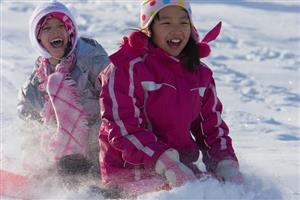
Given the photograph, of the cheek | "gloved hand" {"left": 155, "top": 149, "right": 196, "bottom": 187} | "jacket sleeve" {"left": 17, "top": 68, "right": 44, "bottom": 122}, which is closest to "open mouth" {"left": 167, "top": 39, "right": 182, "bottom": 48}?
"gloved hand" {"left": 155, "top": 149, "right": 196, "bottom": 187}

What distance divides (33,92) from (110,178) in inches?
34.0

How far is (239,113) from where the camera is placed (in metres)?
7.04

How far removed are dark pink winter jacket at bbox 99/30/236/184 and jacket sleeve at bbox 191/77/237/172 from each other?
46 mm

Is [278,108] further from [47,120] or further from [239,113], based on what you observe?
[47,120]

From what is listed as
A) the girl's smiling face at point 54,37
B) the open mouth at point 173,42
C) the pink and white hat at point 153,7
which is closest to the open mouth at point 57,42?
the girl's smiling face at point 54,37

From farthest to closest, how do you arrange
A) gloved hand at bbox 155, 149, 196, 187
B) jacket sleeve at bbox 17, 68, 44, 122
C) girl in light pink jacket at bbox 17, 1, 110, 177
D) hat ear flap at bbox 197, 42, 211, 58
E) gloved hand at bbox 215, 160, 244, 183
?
jacket sleeve at bbox 17, 68, 44, 122 → girl in light pink jacket at bbox 17, 1, 110, 177 → hat ear flap at bbox 197, 42, 211, 58 → gloved hand at bbox 215, 160, 244, 183 → gloved hand at bbox 155, 149, 196, 187

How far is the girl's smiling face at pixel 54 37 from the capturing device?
3.87m

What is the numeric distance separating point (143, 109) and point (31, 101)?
88 centimetres

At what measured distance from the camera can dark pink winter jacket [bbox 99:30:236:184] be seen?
3260 mm

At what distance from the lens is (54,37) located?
3875 millimetres

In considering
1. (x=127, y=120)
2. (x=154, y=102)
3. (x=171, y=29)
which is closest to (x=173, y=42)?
(x=171, y=29)

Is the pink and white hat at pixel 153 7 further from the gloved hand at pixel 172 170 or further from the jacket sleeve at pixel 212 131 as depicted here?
the gloved hand at pixel 172 170

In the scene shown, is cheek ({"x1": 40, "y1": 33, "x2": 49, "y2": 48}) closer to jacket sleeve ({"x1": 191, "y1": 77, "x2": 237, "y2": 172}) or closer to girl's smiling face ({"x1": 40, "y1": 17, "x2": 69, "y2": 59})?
girl's smiling face ({"x1": 40, "y1": 17, "x2": 69, "y2": 59})

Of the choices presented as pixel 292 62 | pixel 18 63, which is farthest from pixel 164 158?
pixel 292 62
